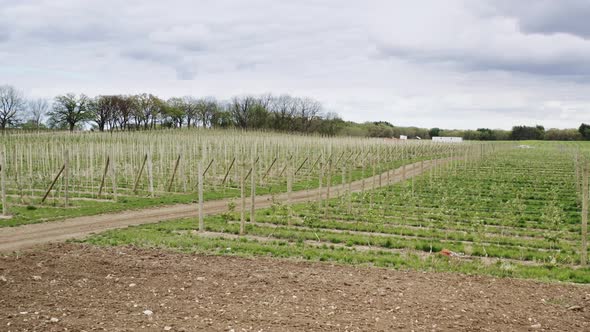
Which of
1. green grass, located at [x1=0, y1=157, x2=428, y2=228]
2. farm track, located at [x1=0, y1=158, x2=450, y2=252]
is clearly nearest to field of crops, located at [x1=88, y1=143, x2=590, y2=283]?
farm track, located at [x1=0, y1=158, x2=450, y2=252]

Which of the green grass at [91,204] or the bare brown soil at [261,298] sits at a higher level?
the bare brown soil at [261,298]

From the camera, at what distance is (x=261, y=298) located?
281 inches

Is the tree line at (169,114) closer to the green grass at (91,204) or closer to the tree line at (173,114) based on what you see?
the tree line at (173,114)

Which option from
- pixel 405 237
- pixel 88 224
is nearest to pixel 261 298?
pixel 405 237

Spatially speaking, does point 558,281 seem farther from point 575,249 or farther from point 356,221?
point 356,221

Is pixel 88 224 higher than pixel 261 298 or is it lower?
lower

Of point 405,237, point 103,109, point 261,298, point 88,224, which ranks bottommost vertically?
point 88,224

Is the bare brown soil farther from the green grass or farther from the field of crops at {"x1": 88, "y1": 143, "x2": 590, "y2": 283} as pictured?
the green grass

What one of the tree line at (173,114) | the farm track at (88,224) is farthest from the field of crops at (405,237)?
the tree line at (173,114)

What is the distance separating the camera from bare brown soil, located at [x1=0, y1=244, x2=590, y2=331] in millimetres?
6207

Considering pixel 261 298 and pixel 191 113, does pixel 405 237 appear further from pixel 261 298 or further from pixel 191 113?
pixel 191 113

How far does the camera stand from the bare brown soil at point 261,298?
621 centimetres

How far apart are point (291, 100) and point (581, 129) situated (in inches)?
3129

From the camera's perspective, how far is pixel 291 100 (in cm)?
8206
